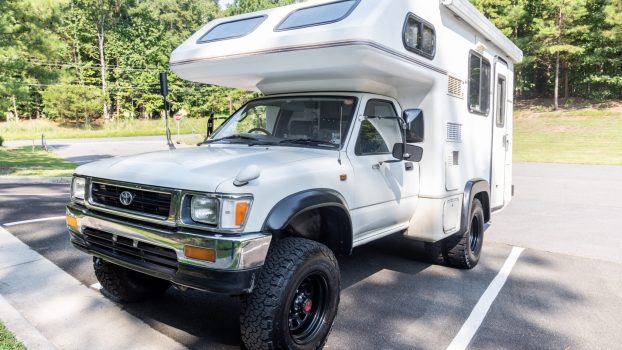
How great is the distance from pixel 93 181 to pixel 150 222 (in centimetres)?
77

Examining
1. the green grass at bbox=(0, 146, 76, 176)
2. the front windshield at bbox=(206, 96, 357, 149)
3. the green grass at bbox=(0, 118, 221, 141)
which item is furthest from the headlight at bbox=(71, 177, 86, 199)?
the green grass at bbox=(0, 118, 221, 141)

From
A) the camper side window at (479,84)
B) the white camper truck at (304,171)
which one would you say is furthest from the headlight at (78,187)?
the camper side window at (479,84)

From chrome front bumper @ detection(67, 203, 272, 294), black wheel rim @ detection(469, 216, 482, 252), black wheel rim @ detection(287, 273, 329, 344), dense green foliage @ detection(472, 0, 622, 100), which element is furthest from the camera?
dense green foliage @ detection(472, 0, 622, 100)

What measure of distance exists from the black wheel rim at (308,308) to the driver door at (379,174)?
0.67 meters

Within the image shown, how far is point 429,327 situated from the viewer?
3.96m

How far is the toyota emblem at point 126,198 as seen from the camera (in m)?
3.27

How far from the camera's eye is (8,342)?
326 centimetres

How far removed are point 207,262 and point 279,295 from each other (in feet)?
1.73

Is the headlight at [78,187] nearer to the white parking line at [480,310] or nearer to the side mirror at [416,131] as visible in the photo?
the side mirror at [416,131]

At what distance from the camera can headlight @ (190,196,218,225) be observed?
2.91 meters

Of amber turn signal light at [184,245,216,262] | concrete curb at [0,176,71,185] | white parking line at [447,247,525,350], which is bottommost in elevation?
white parking line at [447,247,525,350]

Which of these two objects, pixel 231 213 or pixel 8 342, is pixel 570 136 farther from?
pixel 8 342

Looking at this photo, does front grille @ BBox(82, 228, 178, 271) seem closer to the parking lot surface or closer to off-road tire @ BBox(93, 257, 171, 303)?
off-road tire @ BBox(93, 257, 171, 303)

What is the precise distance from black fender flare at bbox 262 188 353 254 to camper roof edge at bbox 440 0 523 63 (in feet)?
8.63
